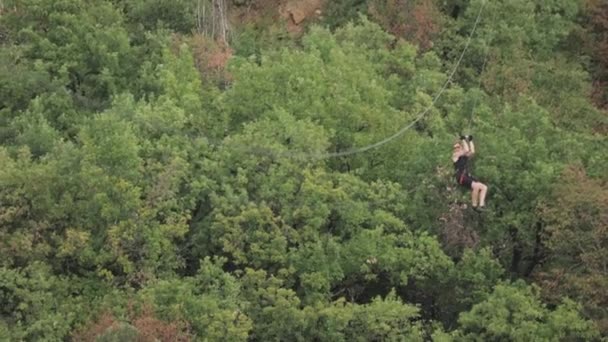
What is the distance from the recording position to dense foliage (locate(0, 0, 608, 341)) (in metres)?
35.2

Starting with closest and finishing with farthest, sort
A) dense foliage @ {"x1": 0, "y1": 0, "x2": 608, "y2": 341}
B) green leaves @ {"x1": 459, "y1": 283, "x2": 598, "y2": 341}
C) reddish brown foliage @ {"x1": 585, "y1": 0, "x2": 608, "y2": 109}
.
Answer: green leaves @ {"x1": 459, "y1": 283, "x2": 598, "y2": 341}, dense foliage @ {"x1": 0, "y1": 0, "x2": 608, "y2": 341}, reddish brown foliage @ {"x1": 585, "y1": 0, "x2": 608, "y2": 109}

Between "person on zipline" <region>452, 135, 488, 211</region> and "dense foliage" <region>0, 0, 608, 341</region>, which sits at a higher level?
"person on zipline" <region>452, 135, 488, 211</region>

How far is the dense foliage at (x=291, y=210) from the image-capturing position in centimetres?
3525

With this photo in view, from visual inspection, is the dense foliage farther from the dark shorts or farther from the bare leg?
the dark shorts

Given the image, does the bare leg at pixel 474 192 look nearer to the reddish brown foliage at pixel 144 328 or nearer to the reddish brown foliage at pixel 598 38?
the reddish brown foliage at pixel 144 328

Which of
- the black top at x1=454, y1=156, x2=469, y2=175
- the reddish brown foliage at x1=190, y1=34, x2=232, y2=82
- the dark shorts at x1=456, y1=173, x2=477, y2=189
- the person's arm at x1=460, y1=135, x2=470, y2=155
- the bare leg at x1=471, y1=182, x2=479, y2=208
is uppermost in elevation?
the person's arm at x1=460, y1=135, x2=470, y2=155

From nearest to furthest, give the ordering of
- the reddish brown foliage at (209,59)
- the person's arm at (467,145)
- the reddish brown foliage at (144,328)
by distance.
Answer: the reddish brown foliage at (144,328) → the person's arm at (467,145) → the reddish brown foliage at (209,59)

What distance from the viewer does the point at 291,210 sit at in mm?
38000

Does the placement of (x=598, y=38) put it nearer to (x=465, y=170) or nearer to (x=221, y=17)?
(x=221, y=17)

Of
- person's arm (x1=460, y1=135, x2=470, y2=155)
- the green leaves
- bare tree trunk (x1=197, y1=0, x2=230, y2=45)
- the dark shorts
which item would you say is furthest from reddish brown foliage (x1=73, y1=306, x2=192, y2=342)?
bare tree trunk (x1=197, y1=0, x2=230, y2=45)

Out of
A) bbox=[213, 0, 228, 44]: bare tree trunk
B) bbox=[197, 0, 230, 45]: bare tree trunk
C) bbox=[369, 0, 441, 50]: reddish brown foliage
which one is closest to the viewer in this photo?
bbox=[197, 0, 230, 45]: bare tree trunk

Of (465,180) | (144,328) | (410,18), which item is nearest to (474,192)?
(465,180)

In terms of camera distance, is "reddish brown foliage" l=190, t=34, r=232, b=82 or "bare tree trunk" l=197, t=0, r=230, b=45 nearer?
"reddish brown foliage" l=190, t=34, r=232, b=82

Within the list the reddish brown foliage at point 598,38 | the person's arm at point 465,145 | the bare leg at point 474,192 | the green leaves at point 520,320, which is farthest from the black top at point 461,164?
the reddish brown foliage at point 598,38
